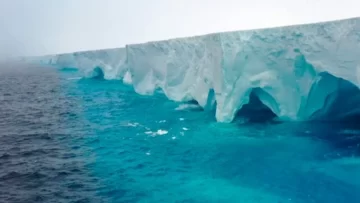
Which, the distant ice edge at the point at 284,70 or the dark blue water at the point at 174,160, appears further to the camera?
the distant ice edge at the point at 284,70

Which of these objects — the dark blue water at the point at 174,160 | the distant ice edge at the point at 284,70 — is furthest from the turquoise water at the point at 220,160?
the distant ice edge at the point at 284,70

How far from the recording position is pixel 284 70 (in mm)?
11883

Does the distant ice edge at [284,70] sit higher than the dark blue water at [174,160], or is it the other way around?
the distant ice edge at [284,70]

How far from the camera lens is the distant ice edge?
1009cm

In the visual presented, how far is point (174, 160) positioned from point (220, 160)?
1.27m

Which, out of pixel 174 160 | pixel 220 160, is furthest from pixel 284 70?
pixel 174 160

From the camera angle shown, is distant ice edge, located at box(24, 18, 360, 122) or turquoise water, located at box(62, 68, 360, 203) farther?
distant ice edge, located at box(24, 18, 360, 122)

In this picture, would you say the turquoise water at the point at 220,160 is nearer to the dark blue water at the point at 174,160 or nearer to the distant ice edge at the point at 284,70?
the dark blue water at the point at 174,160

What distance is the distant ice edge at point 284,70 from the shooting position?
33.1ft

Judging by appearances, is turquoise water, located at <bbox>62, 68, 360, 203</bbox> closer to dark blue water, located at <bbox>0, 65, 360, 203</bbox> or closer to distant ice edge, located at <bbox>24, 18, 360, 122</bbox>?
dark blue water, located at <bbox>0, 65, 360, 203</bbox>

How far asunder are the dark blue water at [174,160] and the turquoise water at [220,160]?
0.07 ft

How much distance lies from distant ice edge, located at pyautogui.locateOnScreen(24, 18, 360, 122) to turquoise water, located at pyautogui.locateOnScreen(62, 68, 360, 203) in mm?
858

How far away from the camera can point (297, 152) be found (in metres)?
9.46

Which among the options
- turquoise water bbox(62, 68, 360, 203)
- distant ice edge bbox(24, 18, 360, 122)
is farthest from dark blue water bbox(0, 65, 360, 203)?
distant ice edge bbox(24, 18, 360, 122)
